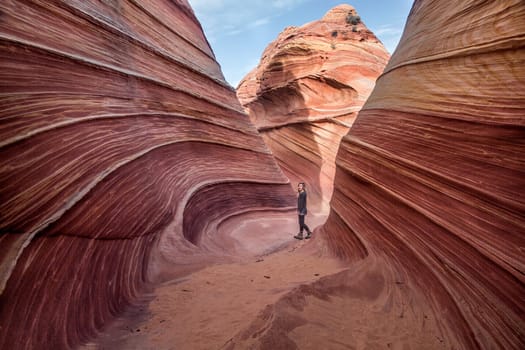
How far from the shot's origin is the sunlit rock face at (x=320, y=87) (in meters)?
9.82

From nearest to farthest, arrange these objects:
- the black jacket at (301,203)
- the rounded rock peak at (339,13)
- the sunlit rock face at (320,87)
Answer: the black jacket at (301,203) → the sunlit rock face at (320,87) → the rounded rock peak at (339,13)

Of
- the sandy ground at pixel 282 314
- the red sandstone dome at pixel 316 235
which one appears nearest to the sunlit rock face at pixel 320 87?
the red sandstone dome at pixel 316 235

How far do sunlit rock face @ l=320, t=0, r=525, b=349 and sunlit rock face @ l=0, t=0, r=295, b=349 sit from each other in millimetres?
2202

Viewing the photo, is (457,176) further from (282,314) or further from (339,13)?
(339,13)

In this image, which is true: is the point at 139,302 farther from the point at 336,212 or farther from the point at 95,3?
the point at 95,3

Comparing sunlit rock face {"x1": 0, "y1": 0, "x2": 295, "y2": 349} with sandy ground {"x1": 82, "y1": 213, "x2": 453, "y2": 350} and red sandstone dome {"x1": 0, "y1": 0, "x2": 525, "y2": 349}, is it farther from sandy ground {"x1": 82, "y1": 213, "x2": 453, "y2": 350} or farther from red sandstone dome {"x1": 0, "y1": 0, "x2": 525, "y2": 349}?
sandy ground {"x1": 82, "y1": 213, "x2": 453, "y2": 350}

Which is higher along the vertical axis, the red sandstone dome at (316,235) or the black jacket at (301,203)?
the red sandstone dome at (316,235)

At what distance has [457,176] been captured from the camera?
1.84 m

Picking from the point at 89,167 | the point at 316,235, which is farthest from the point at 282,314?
the point at 316,235

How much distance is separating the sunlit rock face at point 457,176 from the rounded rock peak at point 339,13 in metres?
9.50

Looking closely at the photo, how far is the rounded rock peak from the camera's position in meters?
11.1

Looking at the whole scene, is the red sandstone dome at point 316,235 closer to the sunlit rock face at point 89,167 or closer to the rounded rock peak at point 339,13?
the sunlit rock face at point 89,167

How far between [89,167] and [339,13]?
12.0m

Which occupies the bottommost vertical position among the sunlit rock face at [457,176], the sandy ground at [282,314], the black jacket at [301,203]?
the black jacket at [301,203]
